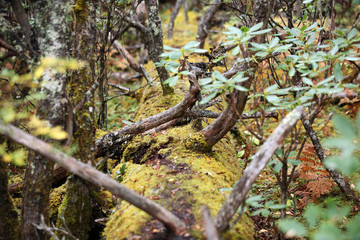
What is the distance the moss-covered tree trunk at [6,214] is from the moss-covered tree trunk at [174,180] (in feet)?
2.44

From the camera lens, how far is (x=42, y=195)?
6.95 ft

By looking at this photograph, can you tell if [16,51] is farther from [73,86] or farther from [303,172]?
[303,172]

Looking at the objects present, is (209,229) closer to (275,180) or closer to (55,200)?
(55,200)

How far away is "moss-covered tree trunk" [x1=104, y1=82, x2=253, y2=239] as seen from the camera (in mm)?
2041

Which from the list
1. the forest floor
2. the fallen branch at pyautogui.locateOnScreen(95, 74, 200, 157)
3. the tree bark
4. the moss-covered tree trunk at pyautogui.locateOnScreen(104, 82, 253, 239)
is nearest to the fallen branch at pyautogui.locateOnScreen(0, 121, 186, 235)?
the moss-covered tree trunk at pyautogui.locateOnScreen(104, 82, 253, 239)

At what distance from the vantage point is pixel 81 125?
8.18ft

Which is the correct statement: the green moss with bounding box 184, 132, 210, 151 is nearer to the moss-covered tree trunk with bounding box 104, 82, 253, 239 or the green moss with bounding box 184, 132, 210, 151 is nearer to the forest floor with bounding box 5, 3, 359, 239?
the moss-covered tree trunk with bounding box 104, 82, 253, 239

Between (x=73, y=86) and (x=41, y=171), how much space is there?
0.85 m

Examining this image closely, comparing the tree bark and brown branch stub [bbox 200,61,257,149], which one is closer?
brown branch stub [bbox 200,61,257,149]

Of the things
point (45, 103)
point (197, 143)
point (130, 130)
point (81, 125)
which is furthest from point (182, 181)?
point (45, 103)

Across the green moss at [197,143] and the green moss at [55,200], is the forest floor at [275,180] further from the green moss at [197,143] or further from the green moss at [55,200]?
the green moss at [197,143]

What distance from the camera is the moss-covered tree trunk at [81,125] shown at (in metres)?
2.40

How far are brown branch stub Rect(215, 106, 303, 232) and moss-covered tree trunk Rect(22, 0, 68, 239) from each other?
142 cm

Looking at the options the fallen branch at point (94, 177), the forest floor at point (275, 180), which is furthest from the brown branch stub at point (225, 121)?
the fallen branch at point (94, 177)
